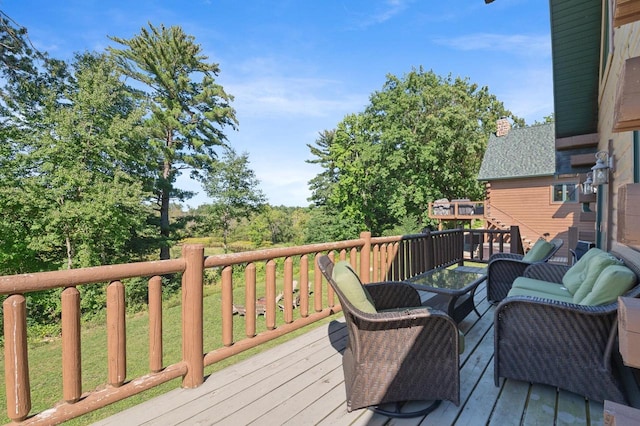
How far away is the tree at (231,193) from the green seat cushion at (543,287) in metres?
18.9

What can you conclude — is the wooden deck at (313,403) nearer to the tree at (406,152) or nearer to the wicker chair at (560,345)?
the wicker chair at (560,345)

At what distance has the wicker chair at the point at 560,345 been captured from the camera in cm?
192

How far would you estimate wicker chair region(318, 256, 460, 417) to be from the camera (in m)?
1.88

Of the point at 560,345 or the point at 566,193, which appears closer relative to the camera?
the point at 560,345

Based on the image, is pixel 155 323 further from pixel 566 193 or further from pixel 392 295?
pixel 566 193

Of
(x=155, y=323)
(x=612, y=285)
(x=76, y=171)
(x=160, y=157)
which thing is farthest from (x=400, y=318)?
(x=160, y=157)

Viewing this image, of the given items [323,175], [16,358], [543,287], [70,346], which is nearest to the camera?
[16,358]

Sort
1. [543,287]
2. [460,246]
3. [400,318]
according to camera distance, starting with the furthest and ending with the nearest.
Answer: [460,246] < [543,287] < [400,318]

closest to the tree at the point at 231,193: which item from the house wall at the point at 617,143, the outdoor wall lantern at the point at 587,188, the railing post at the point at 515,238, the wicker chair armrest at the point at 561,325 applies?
the railing post at the point at 515,238

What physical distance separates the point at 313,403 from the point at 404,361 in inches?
25.2

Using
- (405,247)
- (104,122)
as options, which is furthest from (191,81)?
(405,247)

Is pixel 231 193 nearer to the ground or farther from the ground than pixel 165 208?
farther from the ground

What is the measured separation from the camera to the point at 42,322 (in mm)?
11500

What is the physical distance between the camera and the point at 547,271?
3.61 metres
